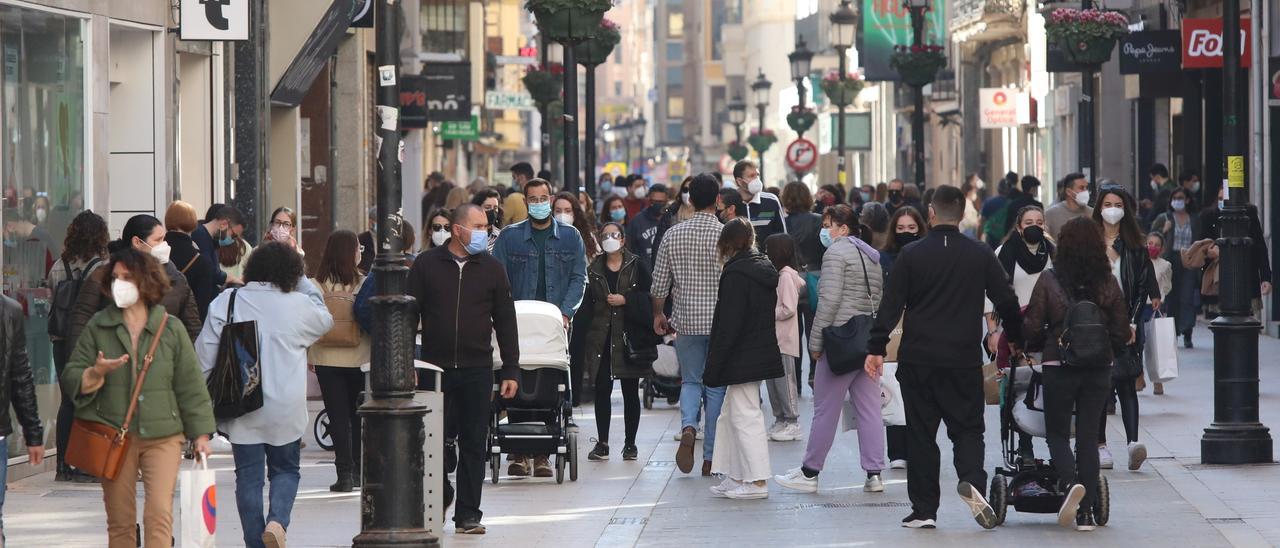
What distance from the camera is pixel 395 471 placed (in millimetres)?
9703

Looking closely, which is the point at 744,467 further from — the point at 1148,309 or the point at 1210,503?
the point at 1148,309

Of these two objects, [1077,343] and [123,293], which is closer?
[123,293]

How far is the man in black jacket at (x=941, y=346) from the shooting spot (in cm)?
1119

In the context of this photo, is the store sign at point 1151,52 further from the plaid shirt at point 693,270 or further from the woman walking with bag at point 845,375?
the woman walking with bag at point 845,375

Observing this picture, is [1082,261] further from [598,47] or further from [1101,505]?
[598,47]

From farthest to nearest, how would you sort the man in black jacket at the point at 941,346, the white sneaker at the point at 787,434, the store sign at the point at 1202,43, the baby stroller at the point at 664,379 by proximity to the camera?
the store sign at the point at 1202,43 < the white sneaker at the point at 787,434 < the baby stroller at the point at 664,379 < the man in black jacket at the point at 941,346

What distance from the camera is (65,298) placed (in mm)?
12633

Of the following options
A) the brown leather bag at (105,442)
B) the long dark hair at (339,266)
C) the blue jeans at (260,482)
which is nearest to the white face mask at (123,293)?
the brown leather bag at (105,442)

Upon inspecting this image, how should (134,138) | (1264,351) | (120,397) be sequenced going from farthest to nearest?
(1264,351) → (134,138) → (120,397)

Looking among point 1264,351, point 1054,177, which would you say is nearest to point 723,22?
point 1054,177

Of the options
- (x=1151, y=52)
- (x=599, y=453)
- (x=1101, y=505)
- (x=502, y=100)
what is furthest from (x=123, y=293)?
(x=502, y=100)

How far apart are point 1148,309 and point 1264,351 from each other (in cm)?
709

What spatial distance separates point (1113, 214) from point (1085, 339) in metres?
3.00

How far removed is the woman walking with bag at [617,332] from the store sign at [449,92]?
18999 mm
